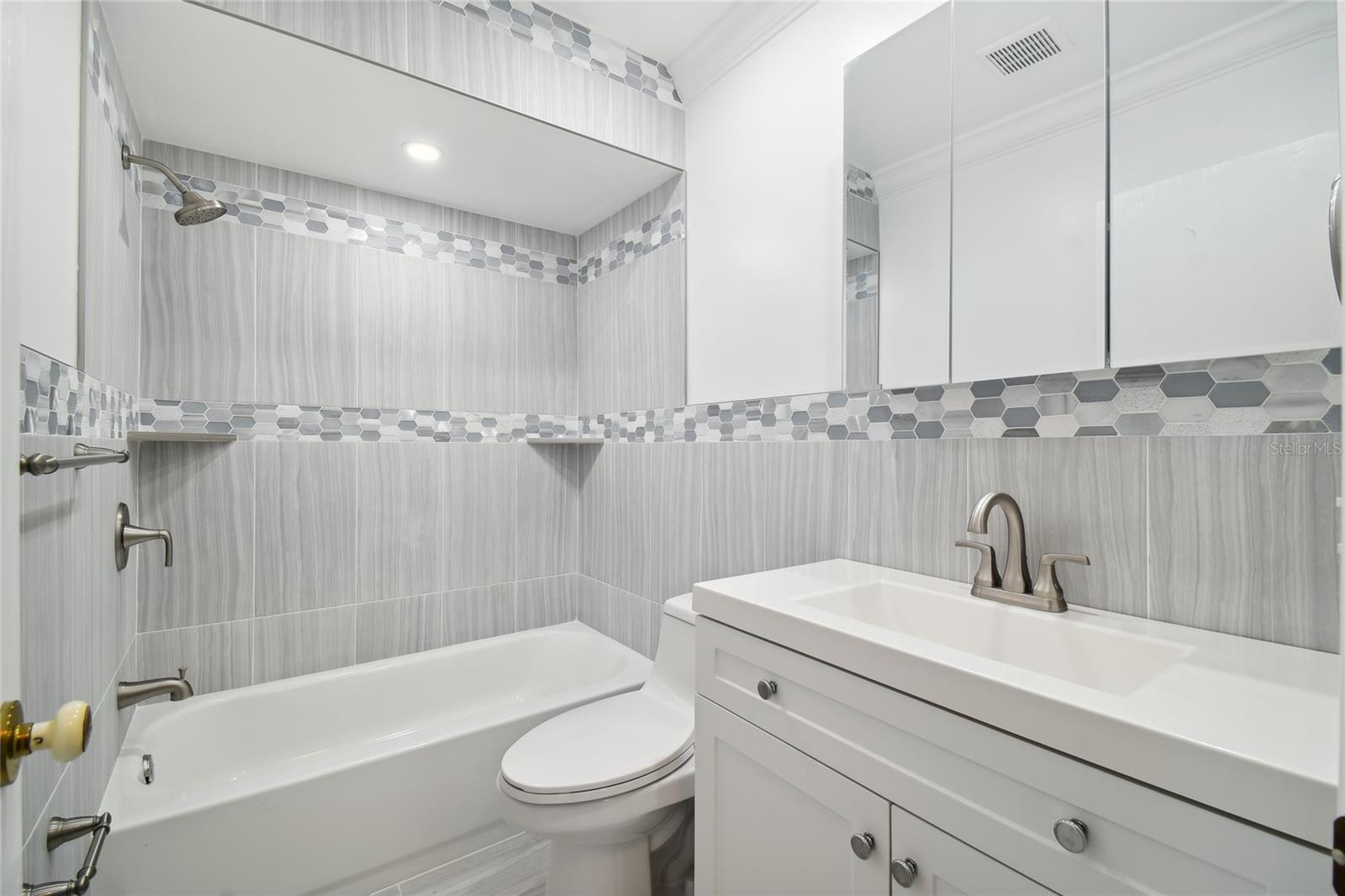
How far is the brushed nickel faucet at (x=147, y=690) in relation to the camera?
4.67 ft

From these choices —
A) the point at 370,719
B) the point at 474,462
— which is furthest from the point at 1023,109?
the point at 370,719

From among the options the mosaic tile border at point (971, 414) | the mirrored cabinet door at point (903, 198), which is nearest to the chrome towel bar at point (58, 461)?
the mosaic tile border at point (971, 414)

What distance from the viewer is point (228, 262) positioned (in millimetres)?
1947

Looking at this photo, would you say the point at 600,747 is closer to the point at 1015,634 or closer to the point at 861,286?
the point at 1015,634

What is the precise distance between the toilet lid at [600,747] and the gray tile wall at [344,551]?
24.1 inches

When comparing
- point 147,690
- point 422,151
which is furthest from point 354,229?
Answer: point 147,690

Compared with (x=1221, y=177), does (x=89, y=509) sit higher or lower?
lower

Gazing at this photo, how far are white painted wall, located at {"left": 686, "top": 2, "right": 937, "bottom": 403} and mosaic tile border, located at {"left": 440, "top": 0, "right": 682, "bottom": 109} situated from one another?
16cm

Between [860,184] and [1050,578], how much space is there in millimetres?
1025

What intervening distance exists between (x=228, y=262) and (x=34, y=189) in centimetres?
118

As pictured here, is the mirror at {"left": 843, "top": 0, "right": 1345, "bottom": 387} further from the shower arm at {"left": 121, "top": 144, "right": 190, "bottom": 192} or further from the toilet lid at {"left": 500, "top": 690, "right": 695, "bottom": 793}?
the shower arm at {"left": 121, "top": 144, "right": 190, "bottom": 192}

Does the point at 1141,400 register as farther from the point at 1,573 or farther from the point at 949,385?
the point at 1,573

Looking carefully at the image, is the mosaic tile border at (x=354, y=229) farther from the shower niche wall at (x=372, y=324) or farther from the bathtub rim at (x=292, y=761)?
the bathtub rim at (x=292, y=761)

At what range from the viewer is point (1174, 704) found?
65 centimetres
